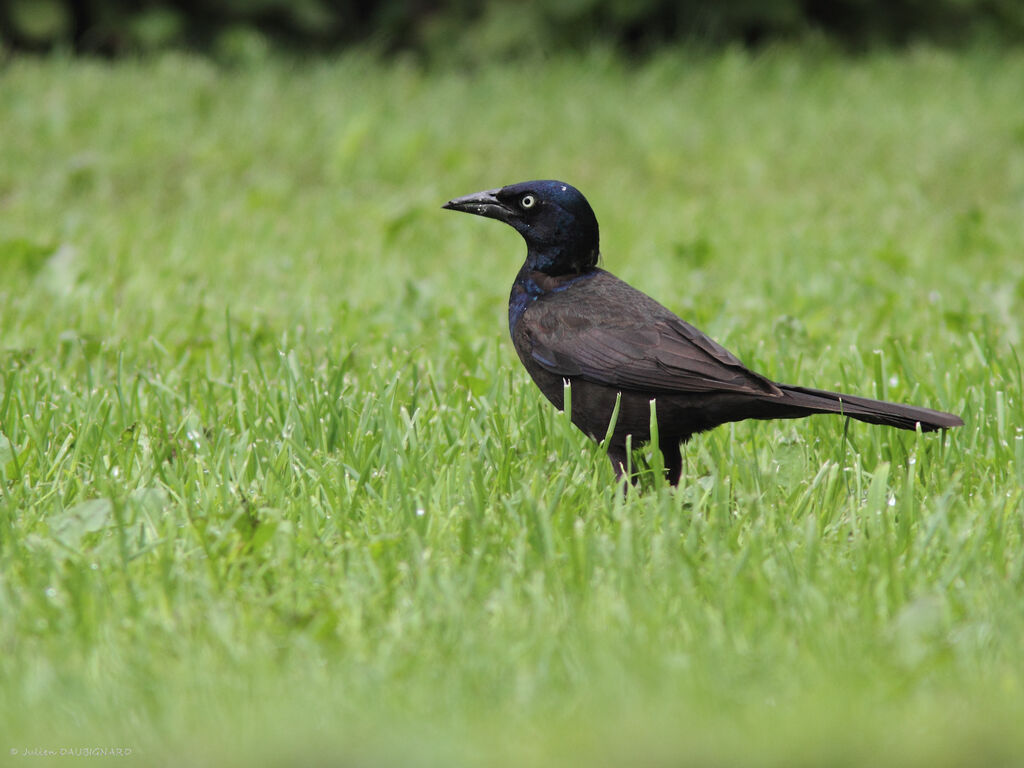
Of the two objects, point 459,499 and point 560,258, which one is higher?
point 560,258

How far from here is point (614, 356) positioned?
3332 millimetres

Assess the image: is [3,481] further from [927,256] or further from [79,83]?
[79,83]

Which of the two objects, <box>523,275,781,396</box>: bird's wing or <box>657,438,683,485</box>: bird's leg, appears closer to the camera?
<box>523,275,781,396</box>: bird's wing

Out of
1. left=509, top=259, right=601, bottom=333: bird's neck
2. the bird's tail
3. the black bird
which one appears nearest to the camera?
the bird's tail

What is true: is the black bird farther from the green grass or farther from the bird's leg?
the green grass

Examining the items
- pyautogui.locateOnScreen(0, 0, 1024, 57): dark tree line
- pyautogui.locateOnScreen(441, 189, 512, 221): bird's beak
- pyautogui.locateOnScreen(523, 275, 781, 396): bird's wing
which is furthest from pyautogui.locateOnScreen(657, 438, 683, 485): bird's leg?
pyautogui.locateOnScreen(0, 0, 1024, 57): dark tree line

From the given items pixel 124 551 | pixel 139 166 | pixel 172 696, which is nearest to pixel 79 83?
pixel 139 166

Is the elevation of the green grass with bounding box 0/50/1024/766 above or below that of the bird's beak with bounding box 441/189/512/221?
below

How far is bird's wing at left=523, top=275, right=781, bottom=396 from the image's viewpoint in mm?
3201

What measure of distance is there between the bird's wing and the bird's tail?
0.24 ft

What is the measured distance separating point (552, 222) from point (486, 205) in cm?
25
